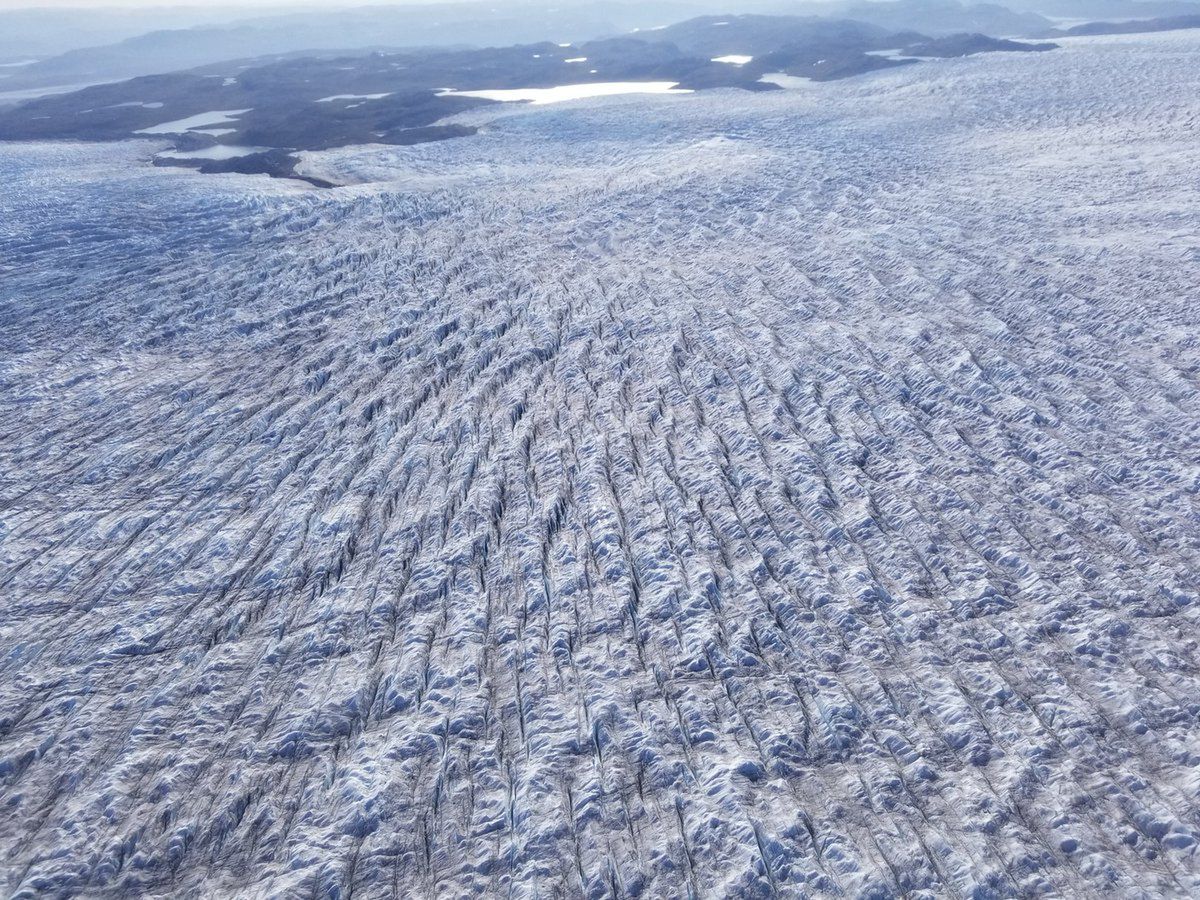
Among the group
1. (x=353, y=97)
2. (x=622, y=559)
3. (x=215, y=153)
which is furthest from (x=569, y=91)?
(x=622, y=559)

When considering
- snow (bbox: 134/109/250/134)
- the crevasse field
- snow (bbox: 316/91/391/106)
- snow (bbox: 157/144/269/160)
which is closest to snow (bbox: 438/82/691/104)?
snow (bbox: 316/91/391/106)

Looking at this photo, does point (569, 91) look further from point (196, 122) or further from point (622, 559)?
point (622, 559)

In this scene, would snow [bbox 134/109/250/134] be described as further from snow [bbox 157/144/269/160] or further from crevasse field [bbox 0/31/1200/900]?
crevasse field [bbox 0/31/1200/900]

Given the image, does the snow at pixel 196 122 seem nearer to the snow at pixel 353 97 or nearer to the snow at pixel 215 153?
the snow at pixel 353 97

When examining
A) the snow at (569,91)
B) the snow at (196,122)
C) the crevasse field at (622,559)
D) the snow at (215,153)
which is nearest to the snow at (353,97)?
the snow at (569,91)

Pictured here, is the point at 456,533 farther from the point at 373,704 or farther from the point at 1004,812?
the point at 1004,812

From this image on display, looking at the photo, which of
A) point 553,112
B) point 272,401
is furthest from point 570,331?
point 553,112
